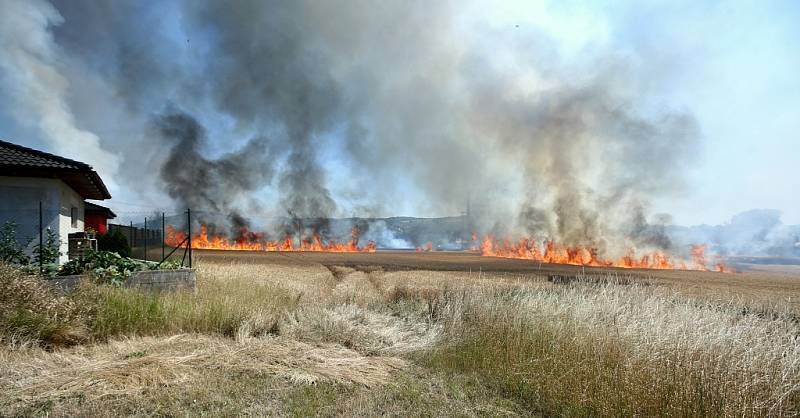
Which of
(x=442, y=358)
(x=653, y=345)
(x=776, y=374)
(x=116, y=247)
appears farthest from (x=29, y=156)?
(x=776, y=374)

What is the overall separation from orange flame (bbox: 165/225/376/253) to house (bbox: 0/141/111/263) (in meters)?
32.3

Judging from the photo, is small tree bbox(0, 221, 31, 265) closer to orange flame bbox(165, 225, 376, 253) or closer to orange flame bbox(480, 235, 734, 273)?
orange flame bbox(480, 235, 734, 273)

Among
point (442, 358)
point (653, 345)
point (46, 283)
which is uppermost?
point (46, 283)

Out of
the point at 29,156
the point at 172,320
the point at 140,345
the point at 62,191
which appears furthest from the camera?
the point at 62,191

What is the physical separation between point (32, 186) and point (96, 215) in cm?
2769

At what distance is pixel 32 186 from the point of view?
38.8 feet

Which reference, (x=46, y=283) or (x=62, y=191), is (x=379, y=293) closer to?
(x=46, y=283)

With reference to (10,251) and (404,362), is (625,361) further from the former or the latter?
(10,251)

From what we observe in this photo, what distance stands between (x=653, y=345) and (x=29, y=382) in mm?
7745

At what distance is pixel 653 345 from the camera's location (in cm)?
582

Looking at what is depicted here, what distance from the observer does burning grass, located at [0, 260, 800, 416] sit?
16.0 feet

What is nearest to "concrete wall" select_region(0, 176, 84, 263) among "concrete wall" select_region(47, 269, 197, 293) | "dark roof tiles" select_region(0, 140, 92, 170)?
"dark roof tiles" select_region(0, 140, 92, 170)

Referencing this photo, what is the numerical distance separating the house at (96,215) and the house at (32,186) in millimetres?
23558

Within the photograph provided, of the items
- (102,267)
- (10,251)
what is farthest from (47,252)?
(102,267)
